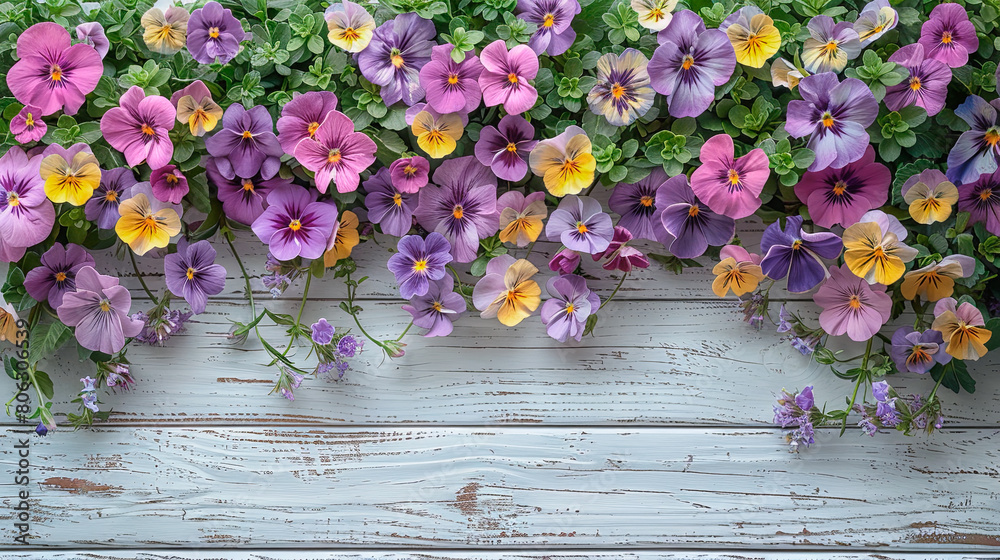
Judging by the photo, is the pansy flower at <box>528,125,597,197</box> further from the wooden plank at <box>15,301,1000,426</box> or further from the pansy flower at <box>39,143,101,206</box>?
the pansy flower at <box>39,143,101,206</box>

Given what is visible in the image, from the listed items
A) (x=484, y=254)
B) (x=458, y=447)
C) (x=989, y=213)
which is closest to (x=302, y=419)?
(x=458, y=447)

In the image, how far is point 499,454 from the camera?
3.27ft

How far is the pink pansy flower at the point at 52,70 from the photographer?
0.87 metres

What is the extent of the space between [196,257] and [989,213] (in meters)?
1.16

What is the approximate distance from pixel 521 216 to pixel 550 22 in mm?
273

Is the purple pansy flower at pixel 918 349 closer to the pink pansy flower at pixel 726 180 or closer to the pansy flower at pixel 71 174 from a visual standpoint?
the pink pansy flower at pixel 726 180

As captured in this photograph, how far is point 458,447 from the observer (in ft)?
3.27

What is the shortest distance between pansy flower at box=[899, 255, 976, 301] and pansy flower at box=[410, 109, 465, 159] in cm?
68

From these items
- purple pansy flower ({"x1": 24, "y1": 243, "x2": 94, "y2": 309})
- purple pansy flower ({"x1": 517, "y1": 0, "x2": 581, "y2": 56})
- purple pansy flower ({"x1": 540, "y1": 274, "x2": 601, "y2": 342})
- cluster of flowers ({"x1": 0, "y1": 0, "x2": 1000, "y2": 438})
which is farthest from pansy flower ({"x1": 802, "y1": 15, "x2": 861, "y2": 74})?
purple pansy flower ({"x1": 24, "y1": 243, "x2": 94, "y2": 309})

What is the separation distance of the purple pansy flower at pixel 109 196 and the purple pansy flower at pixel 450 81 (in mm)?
451

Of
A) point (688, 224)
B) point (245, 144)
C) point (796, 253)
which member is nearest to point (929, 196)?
point (796, 253)

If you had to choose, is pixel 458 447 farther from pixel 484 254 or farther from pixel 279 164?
pixel 279 164

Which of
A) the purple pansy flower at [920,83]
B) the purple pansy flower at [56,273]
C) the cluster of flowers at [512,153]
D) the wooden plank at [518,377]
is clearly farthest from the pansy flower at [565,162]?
the purple pansy flower at [56,273]

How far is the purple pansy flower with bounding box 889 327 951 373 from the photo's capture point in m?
0.93
